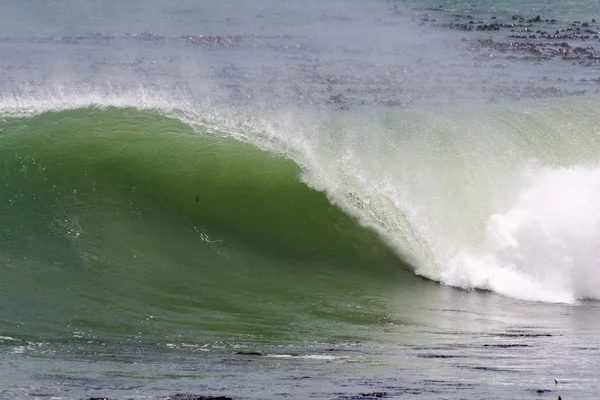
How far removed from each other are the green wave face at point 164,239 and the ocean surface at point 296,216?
42 millimetres

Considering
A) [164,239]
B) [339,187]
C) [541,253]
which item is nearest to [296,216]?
[339,187]

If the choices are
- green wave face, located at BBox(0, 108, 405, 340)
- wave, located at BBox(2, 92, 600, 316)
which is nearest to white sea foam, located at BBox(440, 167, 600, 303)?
wave, located at BBox(2, 92, 600, 316)

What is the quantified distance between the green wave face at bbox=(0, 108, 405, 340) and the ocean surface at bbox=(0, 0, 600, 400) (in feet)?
0.14

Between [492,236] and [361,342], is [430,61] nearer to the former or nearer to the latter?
[492,236]

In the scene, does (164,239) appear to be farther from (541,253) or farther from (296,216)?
(541,253)

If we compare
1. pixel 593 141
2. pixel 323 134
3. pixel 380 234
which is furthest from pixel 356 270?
pixel 593 141

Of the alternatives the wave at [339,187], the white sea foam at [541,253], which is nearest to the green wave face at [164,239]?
the wave at [339,187]

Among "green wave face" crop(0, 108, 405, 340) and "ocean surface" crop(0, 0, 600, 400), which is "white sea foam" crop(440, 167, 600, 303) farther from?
"green wave face" crop(0, 108, 405, 340)

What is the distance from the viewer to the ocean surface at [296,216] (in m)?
9.59

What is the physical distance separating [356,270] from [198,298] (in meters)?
2.59

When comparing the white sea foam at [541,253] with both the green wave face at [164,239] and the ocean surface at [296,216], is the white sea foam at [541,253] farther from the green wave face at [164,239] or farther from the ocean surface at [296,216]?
the green wave face at [164,239]

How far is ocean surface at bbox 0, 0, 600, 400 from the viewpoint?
9.59 metres

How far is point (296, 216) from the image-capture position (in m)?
14.2

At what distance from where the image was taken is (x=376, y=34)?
23.7 metres
